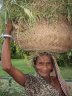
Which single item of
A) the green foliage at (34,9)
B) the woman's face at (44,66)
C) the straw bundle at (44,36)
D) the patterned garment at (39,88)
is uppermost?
the green foliage at (34,9)

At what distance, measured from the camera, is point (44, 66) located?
3471 mm

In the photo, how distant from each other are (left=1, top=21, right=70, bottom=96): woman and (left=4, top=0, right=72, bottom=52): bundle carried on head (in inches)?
5.9

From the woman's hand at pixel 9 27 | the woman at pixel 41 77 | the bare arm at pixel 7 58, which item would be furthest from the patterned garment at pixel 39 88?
the woman's hand at pixel 9 27

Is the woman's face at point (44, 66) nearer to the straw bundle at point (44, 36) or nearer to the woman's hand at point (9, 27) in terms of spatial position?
the straw bundle at point (44, 36)

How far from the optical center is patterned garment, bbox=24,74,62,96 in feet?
11.3

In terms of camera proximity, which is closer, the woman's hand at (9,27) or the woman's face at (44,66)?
the woman's hand at (9,27)

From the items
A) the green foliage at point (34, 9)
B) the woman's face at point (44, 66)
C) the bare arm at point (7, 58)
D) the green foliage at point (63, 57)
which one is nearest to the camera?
the green foliage at point (34, 9)

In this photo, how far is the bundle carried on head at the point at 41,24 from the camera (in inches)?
128

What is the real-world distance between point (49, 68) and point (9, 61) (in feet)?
1.11

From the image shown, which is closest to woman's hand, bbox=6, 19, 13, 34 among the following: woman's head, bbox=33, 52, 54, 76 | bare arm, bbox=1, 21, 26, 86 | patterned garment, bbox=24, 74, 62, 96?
bare arm, bbox=1, 21, 26, 86

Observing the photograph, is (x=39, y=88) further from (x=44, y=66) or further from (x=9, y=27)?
(x=9, y=27)

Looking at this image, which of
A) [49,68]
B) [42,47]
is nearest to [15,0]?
[42,47]

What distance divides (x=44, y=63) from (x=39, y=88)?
0.21 meters

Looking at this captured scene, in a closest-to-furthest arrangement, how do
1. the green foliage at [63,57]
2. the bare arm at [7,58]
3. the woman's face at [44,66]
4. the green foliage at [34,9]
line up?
1. the green foliage at [34,9]
2. the bare arm at [7,58]
3. the woman's face at [44,66]
4. the green foliage at [63,57]
